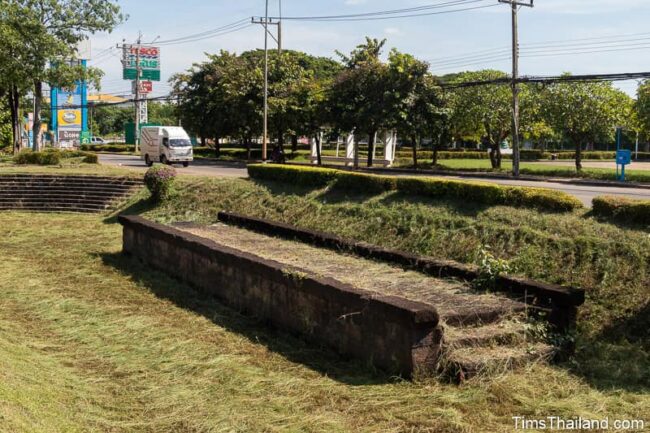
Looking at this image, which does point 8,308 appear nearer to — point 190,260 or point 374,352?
point 190,260

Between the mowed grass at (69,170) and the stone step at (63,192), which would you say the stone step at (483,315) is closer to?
the stone step at (63,192)

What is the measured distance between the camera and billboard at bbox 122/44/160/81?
223 feet

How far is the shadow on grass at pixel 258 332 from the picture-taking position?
6652mm

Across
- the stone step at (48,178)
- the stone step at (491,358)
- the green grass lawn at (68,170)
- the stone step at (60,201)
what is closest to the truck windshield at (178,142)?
the green grass lawn at (68,170)

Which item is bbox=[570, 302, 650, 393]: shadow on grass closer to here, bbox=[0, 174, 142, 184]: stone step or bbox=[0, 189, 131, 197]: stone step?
bbox=[0, 189, 131, 197]: stone step

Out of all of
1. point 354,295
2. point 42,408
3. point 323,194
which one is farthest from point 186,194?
point 42,408

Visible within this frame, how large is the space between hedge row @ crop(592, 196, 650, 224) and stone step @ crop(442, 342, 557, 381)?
3.65 metres

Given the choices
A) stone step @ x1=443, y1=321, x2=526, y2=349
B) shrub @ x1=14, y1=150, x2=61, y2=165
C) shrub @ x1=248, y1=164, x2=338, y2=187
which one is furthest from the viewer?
shrub @ x1=14, y1=150, x2=61, y2=165

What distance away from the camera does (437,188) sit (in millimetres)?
12641

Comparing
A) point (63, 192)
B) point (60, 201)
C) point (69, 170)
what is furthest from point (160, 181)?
point (69, 170)

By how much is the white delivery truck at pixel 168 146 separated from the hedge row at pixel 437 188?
15.9m

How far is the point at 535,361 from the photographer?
6418 millimetres

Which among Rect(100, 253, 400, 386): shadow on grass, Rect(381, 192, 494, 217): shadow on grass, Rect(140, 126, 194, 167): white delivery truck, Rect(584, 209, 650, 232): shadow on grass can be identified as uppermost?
Rect(140, 126, 194, 167): white delivery truck

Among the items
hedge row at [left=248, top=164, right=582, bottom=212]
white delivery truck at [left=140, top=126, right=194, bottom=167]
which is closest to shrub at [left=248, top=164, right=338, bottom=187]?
hedge row at [left=248, top=164, right=582, bottom=212]
